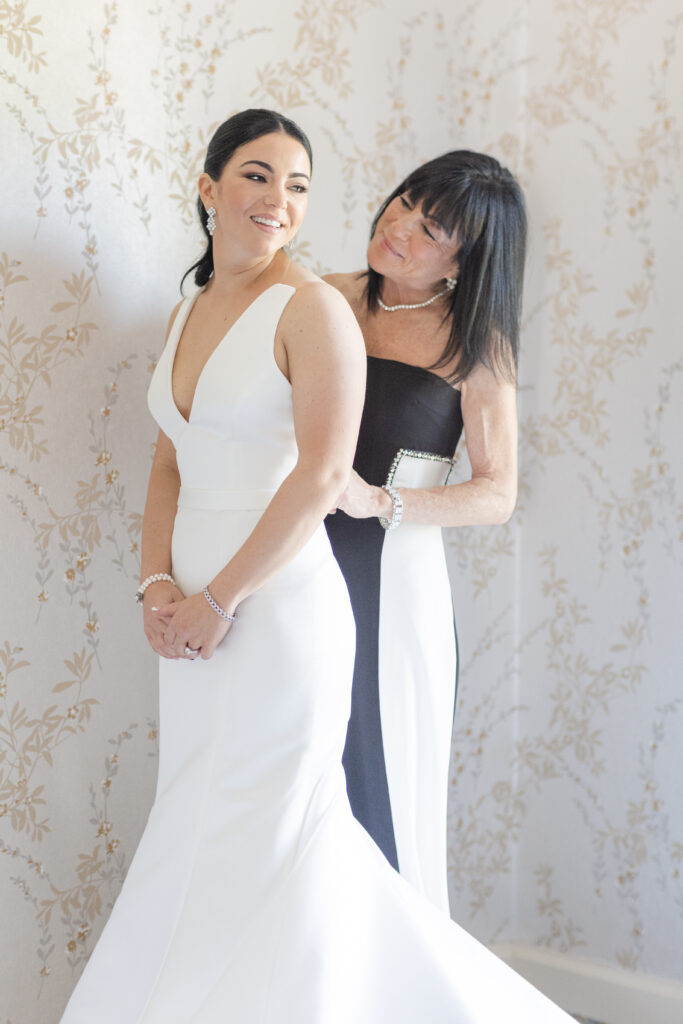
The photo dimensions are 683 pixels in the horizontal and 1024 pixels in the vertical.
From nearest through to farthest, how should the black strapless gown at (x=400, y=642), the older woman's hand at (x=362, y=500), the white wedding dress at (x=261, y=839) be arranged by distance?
1. the white wedding dress at (x=261, y=839)
2. the older woman's hand at (x=362, y=500)
3. the black strapless gown at (x=400, y=642)

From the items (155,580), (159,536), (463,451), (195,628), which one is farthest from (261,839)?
(463,451)

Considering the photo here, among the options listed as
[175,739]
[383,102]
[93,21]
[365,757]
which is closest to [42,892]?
[175,739]

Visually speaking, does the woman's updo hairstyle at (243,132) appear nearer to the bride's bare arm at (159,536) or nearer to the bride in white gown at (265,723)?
the bride in white gown at (265,723)

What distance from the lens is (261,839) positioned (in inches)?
56.2

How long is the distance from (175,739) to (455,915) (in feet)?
4.24

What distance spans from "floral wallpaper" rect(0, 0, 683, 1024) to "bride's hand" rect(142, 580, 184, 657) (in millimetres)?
289

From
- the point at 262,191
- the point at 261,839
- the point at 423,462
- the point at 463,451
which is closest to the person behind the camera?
the point at 261,839

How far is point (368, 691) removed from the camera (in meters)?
1.86

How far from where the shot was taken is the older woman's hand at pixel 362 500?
67.7 inches

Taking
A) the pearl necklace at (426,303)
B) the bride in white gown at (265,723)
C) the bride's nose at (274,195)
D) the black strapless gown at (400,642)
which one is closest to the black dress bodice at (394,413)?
the black strapless gown at (400,642)

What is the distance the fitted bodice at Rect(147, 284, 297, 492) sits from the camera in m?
1.50

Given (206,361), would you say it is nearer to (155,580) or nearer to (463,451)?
(155,580)

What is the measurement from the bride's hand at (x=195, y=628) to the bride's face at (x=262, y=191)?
55 cm

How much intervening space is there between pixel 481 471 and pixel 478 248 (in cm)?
42
